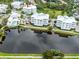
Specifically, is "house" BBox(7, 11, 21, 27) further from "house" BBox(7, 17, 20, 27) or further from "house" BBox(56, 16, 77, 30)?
"house" BBox(56, 16, 77, 30)

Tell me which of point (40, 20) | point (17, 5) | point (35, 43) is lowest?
point (35, 43)

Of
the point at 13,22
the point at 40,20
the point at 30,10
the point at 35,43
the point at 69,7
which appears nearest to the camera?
the point at 35,43

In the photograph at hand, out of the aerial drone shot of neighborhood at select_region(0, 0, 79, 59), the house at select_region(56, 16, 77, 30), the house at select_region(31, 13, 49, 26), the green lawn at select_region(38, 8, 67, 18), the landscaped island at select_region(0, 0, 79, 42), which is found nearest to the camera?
the aerial drone shot of neighborhood at select_region(0, 0, 79, 59)

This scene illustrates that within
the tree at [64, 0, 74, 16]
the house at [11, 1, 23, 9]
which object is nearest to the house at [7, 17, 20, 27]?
the house at [11, 1, 23, 9]

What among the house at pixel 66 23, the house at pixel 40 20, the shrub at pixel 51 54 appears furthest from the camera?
the house at pixel 40 20

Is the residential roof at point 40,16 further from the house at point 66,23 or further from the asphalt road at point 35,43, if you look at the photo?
the asphalt road at point 35,43

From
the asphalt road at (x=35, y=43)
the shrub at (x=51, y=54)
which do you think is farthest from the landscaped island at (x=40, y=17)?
the shrub at (x=51, y=54)

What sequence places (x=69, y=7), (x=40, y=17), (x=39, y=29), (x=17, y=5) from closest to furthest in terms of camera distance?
1. (x=39, y=29)
2. (x=40, y=17)
3. (x=17, y=5)
4. (x=69, y=7)

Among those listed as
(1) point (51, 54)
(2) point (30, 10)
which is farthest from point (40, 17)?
(1) point (51, 54)

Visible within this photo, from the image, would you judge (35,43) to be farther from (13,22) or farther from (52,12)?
(52,12)
